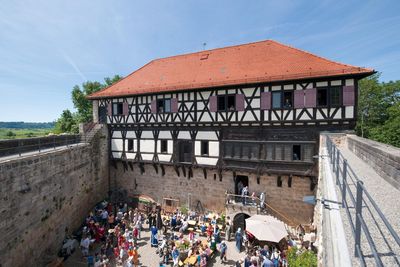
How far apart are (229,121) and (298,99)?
394 cm

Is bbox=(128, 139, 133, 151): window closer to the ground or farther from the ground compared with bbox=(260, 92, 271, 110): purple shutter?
closer to the ground

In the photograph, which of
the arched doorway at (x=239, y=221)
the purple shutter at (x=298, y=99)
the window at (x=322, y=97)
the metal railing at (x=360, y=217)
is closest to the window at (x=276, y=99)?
the purple shutter at (x=298, y=99)

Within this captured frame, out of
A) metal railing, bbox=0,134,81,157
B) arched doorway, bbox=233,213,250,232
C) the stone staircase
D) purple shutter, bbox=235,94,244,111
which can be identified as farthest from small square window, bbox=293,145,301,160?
the stone staircase

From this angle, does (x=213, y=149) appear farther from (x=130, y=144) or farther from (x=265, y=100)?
(x=130, y=144)

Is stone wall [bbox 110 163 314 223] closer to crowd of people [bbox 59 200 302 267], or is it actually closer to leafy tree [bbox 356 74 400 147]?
crowd of people [bbox 59 200 302 267]

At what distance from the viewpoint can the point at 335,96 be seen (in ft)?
38.2

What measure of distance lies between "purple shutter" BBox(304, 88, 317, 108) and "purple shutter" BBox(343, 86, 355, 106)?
1297 mm

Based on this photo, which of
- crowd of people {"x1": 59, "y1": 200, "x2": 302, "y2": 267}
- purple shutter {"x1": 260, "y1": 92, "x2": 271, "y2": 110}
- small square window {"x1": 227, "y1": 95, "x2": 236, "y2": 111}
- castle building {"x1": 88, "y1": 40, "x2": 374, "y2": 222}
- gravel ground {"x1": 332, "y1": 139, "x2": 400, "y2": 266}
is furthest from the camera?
small square window {"x1": 227, "y1": 95, "x2": 236, "y2": 111}

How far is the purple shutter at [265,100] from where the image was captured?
42.0 feet

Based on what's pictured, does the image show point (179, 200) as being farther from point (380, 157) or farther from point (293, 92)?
point (380, 157)

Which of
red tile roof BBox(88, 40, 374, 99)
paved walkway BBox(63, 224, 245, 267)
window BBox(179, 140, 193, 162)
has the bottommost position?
paved walkway BBox(63, 224, 245, 267)

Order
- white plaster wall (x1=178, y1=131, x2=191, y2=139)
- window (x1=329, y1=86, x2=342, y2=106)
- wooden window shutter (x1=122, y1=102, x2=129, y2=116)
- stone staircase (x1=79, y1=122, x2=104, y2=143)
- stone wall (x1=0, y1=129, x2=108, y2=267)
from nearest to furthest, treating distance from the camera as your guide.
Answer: stone wall (x1=0, y1=129, x2=108, y2=267)
window (x1=329, y1=86, x2=342, y2=106)
white plaster wall (x1=178, y1=131, x2=191, y2=139)
stone staircase (x1=79, y1=122, x2=104, y2=143)
wooden window shutter (x1=122, y1=102, x2=129, y2=116)

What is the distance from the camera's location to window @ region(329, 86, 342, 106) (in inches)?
456

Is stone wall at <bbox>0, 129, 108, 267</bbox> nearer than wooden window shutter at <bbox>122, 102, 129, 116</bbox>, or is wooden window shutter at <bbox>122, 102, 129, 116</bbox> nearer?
stone wall at <bbox>0, 129, 108, 267</bbox>
